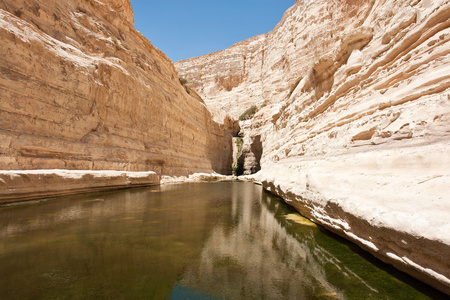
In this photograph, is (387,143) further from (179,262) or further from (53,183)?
(53,183)

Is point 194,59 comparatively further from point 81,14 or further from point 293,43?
point 81,14

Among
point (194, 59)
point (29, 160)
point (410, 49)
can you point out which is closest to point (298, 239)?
point (410, 49)

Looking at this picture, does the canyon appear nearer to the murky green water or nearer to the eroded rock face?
the eroded rock face

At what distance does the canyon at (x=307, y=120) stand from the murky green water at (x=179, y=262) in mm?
477

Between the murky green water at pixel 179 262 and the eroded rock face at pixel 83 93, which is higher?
the eroded rock face at pixel 83 93

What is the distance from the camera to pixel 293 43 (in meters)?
27.5

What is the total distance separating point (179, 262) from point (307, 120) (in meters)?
8.58

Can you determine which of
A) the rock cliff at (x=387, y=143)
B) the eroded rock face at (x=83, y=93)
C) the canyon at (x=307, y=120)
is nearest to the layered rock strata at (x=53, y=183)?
the canyon at (x=307, y=120)

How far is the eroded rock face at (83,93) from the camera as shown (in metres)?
6.42

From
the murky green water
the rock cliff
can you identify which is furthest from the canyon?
the murky green water

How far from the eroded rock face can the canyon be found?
0.16ft

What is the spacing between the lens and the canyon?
7.91ft

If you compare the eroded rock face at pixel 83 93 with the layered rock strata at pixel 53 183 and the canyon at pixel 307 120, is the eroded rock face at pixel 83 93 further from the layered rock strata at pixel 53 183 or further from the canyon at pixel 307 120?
the layered rock strata at pixel 53 183

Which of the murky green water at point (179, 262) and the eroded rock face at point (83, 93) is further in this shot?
the eroded rock face at point (83, 93)
